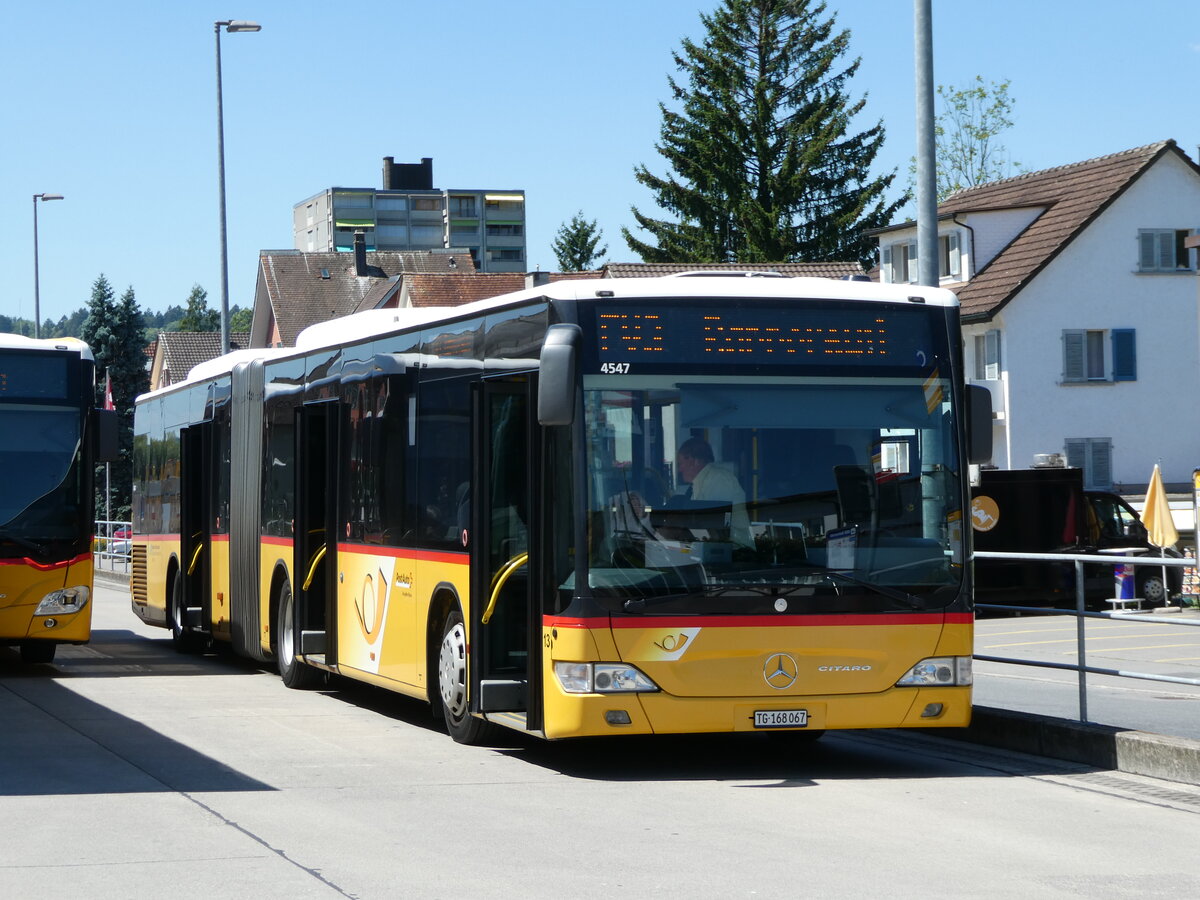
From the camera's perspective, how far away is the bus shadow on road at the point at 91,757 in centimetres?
1066

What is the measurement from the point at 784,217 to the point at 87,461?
49.9m

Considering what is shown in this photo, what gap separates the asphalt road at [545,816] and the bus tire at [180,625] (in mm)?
7243

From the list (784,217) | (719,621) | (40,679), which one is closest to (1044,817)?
(719,621)

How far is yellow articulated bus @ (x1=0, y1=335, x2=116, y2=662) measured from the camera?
18016 mm

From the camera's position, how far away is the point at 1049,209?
57.2 meters

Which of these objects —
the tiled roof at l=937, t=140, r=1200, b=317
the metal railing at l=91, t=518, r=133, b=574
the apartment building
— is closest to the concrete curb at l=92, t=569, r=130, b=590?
the metal railing at l=91, t=518, r=133, b=574

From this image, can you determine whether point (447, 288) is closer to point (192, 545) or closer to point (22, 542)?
point (192, 545)

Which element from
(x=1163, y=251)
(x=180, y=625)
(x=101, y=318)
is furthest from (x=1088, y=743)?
(x=101, y=318)

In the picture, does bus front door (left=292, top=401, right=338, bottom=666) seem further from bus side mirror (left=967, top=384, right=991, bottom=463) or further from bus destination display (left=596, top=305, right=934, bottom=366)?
bus side mirror (left=967, top=384, right=991, bottom=463)

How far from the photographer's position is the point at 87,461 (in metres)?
18.4

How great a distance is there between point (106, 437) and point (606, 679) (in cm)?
897

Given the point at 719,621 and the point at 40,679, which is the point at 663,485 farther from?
the point at 40,679

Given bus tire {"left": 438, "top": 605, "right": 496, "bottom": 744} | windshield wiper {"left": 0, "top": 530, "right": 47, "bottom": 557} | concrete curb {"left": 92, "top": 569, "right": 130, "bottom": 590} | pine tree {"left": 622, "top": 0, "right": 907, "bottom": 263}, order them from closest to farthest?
bus tire {"left": 438, "top": 605, "right": 496, "bottom": 744}
windshield wiper {"left": 0, "top": 530, "right": 47, "bottom": 557}
concrete curb {"left": 92, "top": 569, "right": 130, "bottom": 590}
pine tree {"left": 622, "top": 0, "right": 907, "bottom": 263}

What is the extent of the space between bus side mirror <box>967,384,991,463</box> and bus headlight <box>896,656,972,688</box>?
3.91 feet
